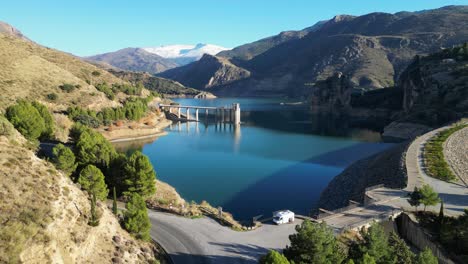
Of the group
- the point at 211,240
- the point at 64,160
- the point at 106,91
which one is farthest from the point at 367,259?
the point at 106,91

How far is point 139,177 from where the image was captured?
40312 millimetres

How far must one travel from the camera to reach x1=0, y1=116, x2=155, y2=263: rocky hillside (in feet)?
64.2

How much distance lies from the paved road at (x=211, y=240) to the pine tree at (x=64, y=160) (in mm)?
13241

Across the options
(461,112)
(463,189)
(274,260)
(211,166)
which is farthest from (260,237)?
(461,112)

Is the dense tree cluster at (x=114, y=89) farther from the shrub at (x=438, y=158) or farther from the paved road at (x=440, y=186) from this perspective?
the paved road at (x=440, y=186)

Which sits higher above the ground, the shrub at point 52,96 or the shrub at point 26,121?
the shrub at point 52,96

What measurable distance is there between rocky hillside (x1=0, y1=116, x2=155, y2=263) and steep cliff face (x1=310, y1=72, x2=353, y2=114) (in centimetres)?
17478

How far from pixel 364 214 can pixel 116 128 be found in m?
82.3

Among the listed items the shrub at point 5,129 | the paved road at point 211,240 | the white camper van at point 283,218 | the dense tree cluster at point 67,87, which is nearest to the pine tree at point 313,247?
the paved road at point 211,240

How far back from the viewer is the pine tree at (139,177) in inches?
1580

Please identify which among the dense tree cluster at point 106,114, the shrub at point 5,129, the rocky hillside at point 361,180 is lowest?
the rocky hillside at point 361,180

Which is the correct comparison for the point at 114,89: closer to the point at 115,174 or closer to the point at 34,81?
the point at 34,81

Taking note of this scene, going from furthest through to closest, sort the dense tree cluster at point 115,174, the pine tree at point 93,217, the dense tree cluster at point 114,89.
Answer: the dense tree cluster at point 114,89
the dense tree cluster at point 115,174
the pine tree at point 93,217

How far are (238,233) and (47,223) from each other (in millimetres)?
15097
